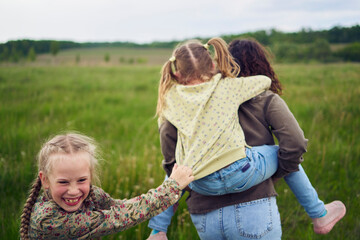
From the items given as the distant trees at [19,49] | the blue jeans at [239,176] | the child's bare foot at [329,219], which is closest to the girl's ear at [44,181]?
the blue jeans at [239,176]

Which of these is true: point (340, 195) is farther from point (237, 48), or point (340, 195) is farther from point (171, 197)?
point (171, 197)

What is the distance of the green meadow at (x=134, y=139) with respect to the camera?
2908mm

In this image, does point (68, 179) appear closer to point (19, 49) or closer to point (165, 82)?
point (165, 82)

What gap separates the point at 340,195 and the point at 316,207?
1.37 metres

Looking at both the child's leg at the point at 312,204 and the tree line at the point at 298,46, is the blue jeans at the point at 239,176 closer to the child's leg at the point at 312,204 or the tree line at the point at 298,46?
the child's leg at the point at 312,204

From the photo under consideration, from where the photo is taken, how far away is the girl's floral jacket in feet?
4.68

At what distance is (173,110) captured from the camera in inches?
74.9

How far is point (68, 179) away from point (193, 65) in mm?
986

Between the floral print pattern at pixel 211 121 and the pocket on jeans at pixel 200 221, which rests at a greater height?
the floral print pattern at pixel 211 121

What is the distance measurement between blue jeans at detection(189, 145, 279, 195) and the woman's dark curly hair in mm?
625

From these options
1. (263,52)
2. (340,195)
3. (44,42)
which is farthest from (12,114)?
(340,195)

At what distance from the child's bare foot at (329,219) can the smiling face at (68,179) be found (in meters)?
1.57

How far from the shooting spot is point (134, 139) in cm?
493

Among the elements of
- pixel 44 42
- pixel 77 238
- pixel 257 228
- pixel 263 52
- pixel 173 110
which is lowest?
pixel 257 228
